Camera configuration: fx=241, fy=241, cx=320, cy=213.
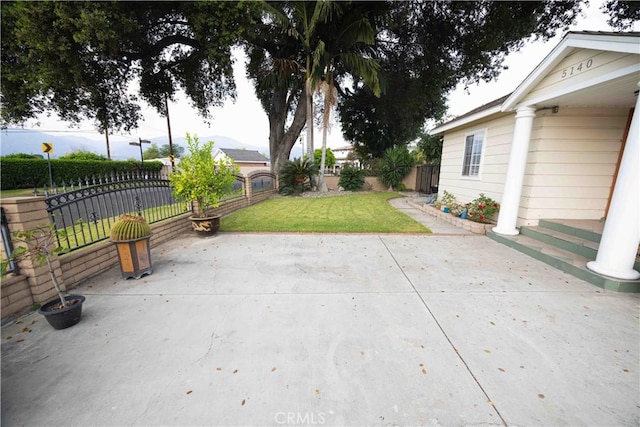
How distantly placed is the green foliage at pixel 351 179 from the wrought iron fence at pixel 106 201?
409 inches

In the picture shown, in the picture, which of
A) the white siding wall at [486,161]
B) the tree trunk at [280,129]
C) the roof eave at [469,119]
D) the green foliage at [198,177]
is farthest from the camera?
the tree trunk at [280,129]

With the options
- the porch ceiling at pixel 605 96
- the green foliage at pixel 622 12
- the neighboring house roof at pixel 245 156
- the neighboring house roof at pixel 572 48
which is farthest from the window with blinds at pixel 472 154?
the neighboring house roof at pixel 245 156

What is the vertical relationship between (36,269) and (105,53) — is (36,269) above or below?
below

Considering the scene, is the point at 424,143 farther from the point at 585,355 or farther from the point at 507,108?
the point at 585,355

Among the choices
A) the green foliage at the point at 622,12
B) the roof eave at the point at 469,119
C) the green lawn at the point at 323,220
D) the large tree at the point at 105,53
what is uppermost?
the green foliage at the point at 622,12

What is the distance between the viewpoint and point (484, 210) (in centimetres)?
611

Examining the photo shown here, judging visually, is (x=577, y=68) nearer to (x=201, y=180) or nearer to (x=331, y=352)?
(x=331, y=352)

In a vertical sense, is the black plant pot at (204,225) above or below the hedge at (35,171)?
below

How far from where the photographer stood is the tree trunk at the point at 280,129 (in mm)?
14234

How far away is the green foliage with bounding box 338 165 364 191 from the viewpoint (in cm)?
1524

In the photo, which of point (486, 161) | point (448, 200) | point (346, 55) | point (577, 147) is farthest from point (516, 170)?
point (346, 55)

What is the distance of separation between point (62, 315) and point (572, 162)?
854cm

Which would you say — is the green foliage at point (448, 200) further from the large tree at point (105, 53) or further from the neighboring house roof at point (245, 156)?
the neighboring house roof at point (245, 156)

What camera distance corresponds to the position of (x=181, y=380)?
1852mm
